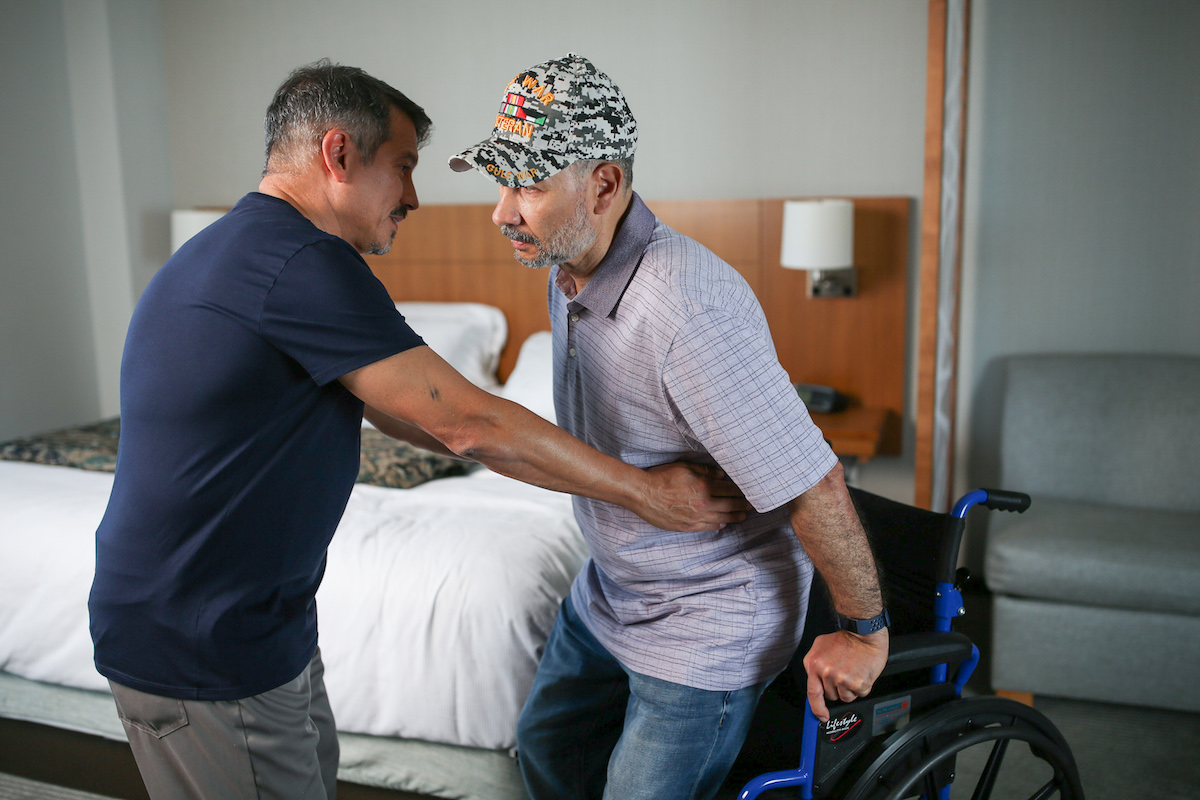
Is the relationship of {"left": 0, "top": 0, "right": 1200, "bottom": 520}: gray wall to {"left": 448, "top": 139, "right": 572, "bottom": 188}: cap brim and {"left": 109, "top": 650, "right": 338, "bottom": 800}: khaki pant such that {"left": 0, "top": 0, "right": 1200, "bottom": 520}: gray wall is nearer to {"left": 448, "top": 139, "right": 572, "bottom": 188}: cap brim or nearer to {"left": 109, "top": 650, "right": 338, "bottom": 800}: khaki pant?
{"left": 448, "top": 139, "right": 572, "bottom": 188}: cap brim

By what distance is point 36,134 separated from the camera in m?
3.82

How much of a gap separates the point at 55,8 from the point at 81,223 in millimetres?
883

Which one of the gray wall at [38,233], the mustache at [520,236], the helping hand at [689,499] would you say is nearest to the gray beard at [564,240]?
the mustache at [520,236]

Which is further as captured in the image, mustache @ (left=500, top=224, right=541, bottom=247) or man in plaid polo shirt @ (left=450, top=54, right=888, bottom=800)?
mustache @ (left=500, top=224, right=541, bottom=247)

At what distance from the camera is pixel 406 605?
1.88 m

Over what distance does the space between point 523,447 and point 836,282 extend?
2281 millimetres

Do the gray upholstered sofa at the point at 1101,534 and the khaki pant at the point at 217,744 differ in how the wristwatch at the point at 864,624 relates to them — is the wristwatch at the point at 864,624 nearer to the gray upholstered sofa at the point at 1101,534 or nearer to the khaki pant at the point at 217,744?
the khaki pant at the point at 217,744

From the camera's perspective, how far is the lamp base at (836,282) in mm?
3199

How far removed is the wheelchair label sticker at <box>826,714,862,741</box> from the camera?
1.25 metres

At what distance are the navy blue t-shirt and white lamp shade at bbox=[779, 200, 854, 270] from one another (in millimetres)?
2066

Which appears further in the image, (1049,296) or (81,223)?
(81,223)

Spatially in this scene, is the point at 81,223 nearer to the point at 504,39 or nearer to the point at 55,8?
the point at 55,8

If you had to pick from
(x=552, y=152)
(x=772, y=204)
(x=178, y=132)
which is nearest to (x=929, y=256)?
(x=772, y=204)

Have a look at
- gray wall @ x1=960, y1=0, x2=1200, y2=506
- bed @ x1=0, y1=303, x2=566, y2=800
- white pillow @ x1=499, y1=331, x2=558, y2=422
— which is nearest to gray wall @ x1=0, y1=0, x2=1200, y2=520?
gray wall @ x1=960, y1=0, x2=1200, y2=506
